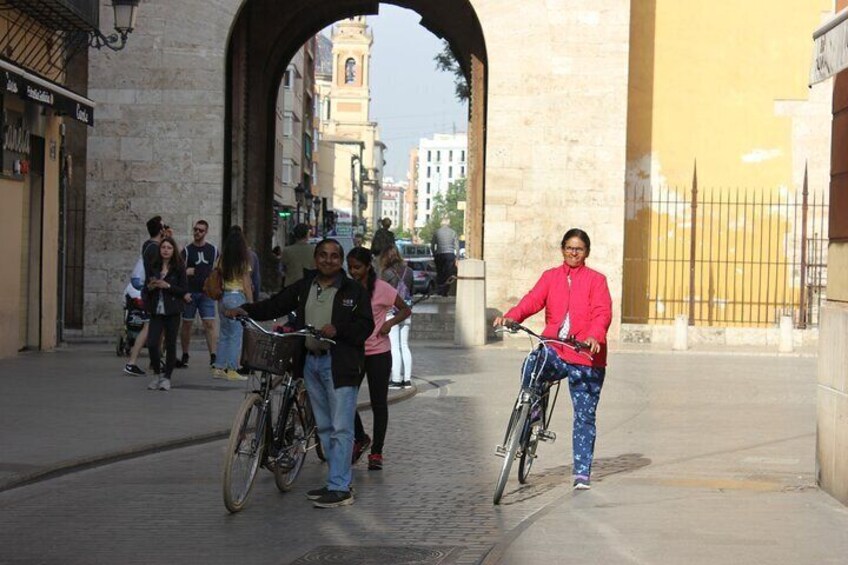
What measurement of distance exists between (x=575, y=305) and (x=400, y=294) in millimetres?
5928

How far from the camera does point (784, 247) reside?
27.5 metres

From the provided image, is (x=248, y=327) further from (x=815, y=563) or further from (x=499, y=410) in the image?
(x=499, y=410)

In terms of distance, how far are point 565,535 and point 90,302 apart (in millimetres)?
17901

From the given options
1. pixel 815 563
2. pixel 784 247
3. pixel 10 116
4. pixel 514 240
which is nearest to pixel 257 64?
pixel 514 240

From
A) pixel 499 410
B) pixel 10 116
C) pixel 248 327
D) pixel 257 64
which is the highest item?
pixel 257 64

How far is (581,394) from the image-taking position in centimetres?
998

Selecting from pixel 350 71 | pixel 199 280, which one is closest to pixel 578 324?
pixel 199 280

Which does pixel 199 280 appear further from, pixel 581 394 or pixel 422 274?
pixel 422 274

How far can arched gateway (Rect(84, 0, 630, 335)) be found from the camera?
989 inches

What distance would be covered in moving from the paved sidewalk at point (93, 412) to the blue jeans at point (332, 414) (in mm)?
1981

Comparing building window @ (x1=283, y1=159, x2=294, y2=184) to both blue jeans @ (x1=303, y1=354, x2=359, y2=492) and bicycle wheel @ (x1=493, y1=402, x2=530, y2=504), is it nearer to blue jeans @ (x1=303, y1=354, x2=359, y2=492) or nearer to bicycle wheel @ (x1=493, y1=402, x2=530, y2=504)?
blue jeans @ (x1=303, y1=354, x2=359, y2=492)

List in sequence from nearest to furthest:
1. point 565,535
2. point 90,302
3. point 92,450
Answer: point 565,535 < point 92,450 < point 90,302

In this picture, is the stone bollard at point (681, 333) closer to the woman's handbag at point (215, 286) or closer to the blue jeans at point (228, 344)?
the blue jeans at point (228, 344)

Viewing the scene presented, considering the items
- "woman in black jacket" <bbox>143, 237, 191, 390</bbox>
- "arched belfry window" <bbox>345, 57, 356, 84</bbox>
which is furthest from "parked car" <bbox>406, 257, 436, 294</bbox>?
"arched belfry window" <bbox>345, 57, 356, 84</bbox>
